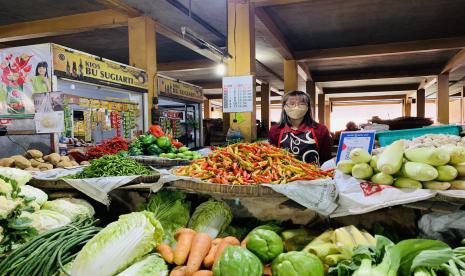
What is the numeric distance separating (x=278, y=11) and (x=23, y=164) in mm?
5500

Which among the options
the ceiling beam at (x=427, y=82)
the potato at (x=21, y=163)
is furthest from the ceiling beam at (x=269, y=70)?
the potato at (x=21, y=163)

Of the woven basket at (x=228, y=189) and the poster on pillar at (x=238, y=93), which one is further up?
the poster on pillar at (x=238, y=93)

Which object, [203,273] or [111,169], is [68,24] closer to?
[111,169]

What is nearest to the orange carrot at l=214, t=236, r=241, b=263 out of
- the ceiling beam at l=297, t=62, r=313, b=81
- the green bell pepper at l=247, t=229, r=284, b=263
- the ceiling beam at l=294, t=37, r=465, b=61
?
the green bell pepper at l=247, t=229, r=284, b=263

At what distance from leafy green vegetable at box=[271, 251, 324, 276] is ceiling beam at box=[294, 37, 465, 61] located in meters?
8.65

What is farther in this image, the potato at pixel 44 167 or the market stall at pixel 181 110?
the market stall at pixel 181 110

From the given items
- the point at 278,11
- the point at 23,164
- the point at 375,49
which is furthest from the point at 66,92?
the point at 375,49

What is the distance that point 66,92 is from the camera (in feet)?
16.9

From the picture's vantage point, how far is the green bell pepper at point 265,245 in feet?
5.90

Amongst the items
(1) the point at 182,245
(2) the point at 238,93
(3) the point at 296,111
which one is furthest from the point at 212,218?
(2) the point at 238,93

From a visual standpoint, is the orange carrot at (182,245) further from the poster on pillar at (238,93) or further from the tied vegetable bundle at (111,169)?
the poster on pillar at (238,93)

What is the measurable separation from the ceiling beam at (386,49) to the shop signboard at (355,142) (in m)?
7.43

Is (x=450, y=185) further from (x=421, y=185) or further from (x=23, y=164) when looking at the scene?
(x=23, y=164)

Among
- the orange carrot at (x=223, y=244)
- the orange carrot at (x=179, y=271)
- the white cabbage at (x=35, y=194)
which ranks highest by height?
the white cabbage at (x=35, y=194)
